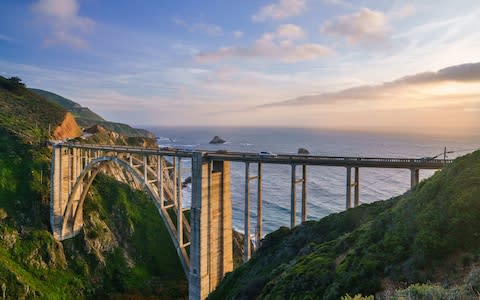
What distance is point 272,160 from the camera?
24.5 metres

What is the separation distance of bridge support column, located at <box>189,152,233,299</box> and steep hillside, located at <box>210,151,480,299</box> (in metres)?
9.75

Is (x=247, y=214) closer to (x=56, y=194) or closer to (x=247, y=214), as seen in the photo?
(x=247, y=214)

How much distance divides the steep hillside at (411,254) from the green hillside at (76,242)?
25191 mm

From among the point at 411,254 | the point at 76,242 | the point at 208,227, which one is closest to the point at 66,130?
the point at 76,242

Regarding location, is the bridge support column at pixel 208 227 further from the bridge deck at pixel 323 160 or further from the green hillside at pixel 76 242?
A: the green hillside at pixel 76 242

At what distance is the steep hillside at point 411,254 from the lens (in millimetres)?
10211

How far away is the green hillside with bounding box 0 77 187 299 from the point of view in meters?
32.8

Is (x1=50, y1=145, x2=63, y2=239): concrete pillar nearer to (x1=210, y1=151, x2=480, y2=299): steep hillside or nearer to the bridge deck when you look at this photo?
the bridge deck

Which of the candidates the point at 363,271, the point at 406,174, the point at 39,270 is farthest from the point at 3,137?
the point at 406,174

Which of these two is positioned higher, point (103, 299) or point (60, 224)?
point (60, 224)

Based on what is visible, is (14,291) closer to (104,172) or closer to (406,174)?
(104,172)

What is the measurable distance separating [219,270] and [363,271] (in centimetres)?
1937

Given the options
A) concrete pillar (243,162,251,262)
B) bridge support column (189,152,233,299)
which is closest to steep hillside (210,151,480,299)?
concrete pillar (243,162,251,262)

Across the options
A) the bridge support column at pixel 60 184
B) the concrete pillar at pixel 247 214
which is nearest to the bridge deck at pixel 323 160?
the concrete pillar at pixel 247 214
